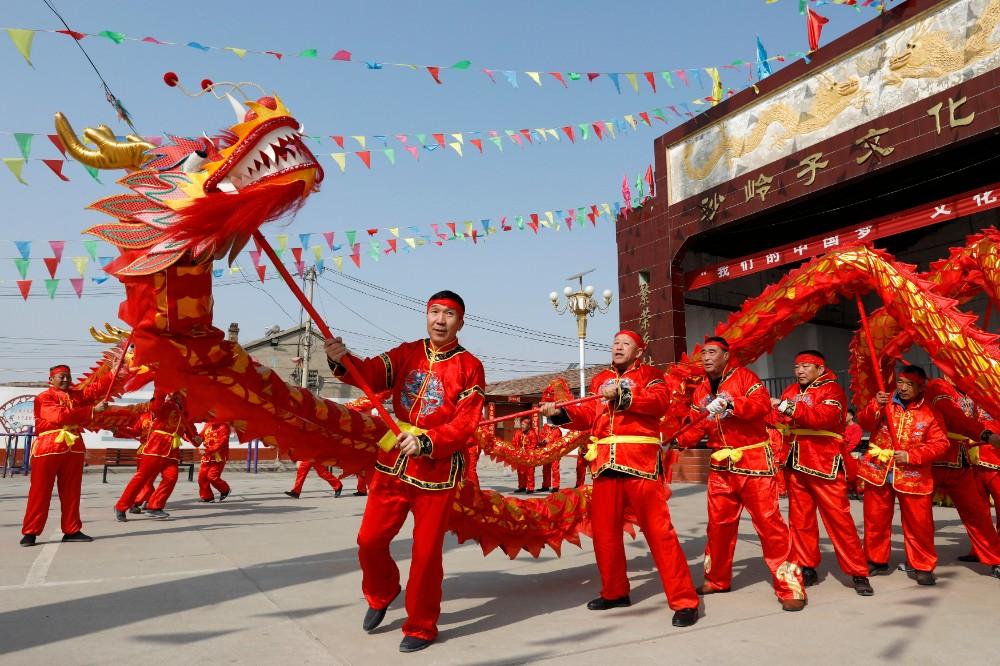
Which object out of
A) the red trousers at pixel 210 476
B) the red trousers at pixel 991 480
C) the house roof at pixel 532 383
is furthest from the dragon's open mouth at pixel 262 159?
the house roof at pixel 532 383

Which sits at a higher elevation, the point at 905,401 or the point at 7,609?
the point at 905,401

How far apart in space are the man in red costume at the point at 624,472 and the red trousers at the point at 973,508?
265 cm

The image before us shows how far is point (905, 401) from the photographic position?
16.1 ft

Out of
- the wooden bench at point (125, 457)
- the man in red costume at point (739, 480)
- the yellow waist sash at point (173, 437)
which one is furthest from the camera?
the wooden bench at point (125, 457)

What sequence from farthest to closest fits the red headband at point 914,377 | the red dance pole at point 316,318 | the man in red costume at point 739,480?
the red headband at point 914,377, the man in red costume at point 739,480, the red dance pole at point 316,318

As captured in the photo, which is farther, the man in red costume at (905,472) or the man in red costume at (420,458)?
the man in red costume at (905,472)

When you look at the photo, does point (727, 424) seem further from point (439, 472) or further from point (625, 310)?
point (625, 310)

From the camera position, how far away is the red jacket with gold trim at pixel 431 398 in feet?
10.7

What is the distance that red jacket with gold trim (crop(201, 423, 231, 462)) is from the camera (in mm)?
9320

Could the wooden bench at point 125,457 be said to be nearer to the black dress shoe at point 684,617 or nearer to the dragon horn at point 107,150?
the dragon horn at point 107,150

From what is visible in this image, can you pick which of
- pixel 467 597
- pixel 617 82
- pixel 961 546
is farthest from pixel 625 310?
pixel 467 597

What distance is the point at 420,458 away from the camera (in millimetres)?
3289

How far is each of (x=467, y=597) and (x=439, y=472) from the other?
1193mm

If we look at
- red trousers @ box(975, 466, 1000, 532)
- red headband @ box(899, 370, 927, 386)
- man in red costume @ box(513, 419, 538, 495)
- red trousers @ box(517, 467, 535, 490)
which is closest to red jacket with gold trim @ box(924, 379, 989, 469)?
red headband @ box(899, 370, 927, 386)
